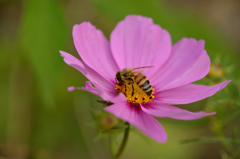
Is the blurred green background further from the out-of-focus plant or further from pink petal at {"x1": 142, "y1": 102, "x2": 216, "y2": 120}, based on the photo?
pink petal at {"x1": 142, "y1": 102, "x2": 216, "y2": 120}

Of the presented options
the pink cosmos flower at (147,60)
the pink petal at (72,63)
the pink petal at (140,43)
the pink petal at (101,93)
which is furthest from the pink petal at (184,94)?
the pink petal at (72,63)

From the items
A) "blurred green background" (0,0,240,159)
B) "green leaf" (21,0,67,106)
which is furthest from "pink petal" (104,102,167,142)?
"green leaf" (21,0,67,106)

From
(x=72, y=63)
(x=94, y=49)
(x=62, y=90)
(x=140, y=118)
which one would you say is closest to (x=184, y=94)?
(x=140, y=118)

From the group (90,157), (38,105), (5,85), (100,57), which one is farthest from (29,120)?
(100,57)

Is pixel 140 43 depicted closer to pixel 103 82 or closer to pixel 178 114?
pixel 103 82

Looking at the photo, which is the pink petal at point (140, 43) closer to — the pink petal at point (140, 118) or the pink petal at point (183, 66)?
the pink petal at point (183, 66)

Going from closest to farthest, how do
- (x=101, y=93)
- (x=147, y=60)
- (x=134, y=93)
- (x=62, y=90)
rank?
(x=101, y=93)
(x=134, y=93)
(x=147, y=60)
(x=62, y=90)

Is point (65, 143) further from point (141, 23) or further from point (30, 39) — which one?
point (141, 23)
